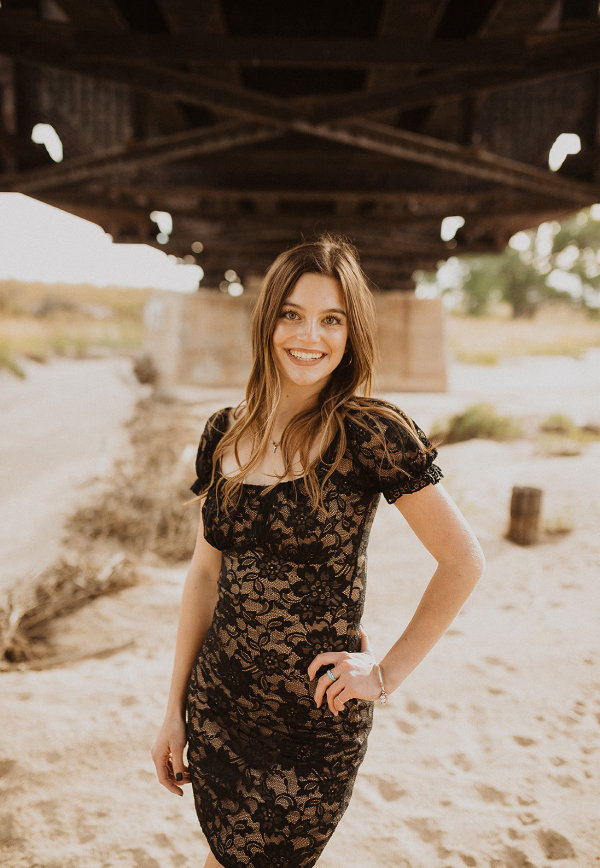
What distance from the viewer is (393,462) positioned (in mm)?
1611

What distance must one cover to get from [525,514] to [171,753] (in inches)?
196

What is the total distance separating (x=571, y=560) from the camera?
19.0 ft

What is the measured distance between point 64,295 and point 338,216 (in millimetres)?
43865

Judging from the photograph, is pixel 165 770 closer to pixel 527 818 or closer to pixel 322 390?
pixel 322 390

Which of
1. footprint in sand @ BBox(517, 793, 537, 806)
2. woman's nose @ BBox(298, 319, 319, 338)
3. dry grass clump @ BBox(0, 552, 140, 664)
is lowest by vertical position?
footprint in sand @ BBox(517, 793, 537, 806)

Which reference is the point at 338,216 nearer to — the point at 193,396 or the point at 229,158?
the point at 229,158

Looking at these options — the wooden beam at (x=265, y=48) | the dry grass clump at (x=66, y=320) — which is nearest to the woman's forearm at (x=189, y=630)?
the wooden beam at (x=265, y=48)

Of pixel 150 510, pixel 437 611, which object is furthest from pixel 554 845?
pixel 150 510

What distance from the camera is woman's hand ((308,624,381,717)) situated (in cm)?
158

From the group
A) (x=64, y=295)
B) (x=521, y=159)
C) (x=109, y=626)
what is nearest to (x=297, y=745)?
(x=109, y=626)

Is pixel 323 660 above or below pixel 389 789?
above

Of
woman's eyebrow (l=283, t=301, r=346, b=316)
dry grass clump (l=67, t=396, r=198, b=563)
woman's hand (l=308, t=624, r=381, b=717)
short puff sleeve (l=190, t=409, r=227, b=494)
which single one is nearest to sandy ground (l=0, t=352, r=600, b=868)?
dry grass clump (l=67, t=396, r=198, b=563)

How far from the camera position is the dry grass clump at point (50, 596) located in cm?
423

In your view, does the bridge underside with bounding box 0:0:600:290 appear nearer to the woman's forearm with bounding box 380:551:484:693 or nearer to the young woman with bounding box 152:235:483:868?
the young woman with bounding box 152:235:483:868
